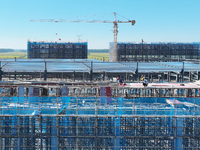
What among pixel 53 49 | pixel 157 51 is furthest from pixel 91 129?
pixel 157 51

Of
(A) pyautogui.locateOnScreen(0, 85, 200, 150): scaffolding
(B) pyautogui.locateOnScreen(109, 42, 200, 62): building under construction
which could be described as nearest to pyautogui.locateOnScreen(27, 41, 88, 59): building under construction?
(B) pyautogui.locateOnScreen(109, 42, 200, 62): building under construction

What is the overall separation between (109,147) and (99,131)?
1.62m

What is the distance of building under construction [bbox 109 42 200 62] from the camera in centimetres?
14888

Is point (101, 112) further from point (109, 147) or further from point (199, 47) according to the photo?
point (199, 47)

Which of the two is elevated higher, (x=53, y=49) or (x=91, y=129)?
(x=53, y=49)

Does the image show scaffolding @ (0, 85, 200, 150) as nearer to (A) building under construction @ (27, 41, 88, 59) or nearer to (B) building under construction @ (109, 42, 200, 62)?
(B) building under construction @ (109, 42, 200, 62)

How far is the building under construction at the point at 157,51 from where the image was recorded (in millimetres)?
148875

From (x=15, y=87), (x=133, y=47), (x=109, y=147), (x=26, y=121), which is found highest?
(x=133, y=47)

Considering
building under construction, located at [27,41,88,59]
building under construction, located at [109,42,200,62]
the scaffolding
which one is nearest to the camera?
the scaffolding

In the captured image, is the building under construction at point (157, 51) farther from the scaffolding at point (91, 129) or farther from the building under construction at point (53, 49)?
the scaffolding at point (91, 129)

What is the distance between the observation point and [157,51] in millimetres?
151125

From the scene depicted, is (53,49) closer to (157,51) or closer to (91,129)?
(157,51)

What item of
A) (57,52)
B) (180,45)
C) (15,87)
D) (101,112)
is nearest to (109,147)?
(101,112)

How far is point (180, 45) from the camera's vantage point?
153m
